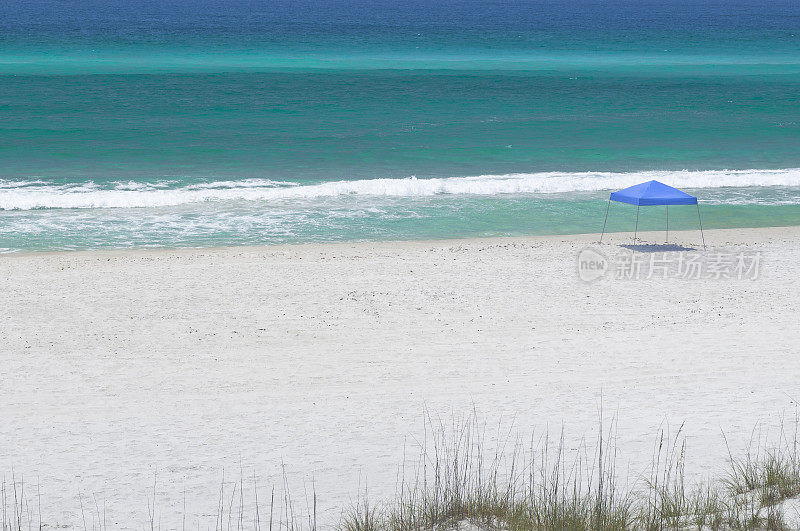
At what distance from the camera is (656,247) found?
16.4m

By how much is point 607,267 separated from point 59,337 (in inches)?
346

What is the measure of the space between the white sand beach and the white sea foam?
22.7 ft

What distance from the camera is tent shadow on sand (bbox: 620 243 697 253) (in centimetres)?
1608

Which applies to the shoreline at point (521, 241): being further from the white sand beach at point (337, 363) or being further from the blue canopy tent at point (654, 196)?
the blue canopy tent at point (654, 196)

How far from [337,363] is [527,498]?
4568mm

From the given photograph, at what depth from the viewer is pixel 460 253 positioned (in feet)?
52.2

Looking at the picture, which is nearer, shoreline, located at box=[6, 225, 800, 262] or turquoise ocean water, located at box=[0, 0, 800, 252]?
shoreline, located at box=[6, 225, 800, 262]

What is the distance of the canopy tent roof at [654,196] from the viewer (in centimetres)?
1465

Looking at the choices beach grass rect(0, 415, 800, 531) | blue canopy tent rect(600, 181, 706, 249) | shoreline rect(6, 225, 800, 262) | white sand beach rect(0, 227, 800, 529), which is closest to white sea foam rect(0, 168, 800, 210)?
shoreline rect(6, 225, 800, 262)

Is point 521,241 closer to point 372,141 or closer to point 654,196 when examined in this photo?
point 654,196

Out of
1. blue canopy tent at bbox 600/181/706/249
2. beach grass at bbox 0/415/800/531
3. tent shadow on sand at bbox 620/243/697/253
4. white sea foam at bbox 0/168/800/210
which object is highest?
white sea foam at bbox 0/168/800/210

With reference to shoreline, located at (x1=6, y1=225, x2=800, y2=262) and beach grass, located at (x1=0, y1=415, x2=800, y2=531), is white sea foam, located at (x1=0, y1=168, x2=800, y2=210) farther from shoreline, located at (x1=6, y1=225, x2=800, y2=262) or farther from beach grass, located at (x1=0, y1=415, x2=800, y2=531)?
beach grass, located at (x1=0, y1=415, x2=800, y2=531)

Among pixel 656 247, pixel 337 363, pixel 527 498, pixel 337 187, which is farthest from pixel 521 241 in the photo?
pixel 527 498

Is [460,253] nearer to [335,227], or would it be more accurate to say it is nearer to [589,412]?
[335,227]
